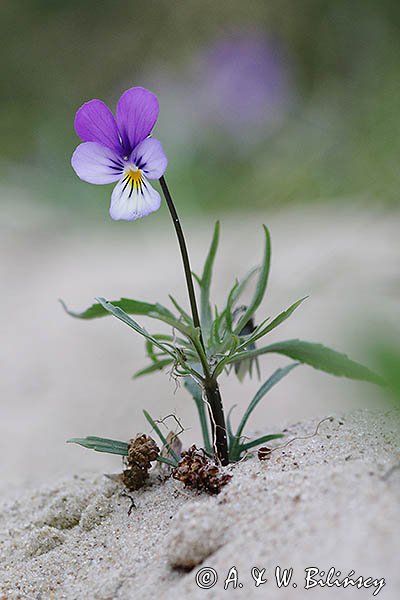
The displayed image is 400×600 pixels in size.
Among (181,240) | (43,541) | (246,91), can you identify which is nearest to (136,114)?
(181,240)

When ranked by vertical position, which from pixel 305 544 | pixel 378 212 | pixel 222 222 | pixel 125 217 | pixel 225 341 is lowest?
pixel 305 544

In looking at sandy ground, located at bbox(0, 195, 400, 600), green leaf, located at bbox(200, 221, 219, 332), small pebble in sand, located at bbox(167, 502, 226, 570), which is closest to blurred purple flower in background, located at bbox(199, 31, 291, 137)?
sandy ground, located at bbox(0, 195, 400, 600)

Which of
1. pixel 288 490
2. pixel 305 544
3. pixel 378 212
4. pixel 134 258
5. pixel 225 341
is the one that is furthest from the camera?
pixel 134 258

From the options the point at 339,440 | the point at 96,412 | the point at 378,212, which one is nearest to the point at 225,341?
the point at 339,440

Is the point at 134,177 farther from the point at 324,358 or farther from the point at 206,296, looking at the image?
the point at 324,358

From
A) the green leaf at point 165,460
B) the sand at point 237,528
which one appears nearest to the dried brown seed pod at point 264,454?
the sand at point 237,528

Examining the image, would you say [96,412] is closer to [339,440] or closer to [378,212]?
[339,440]
